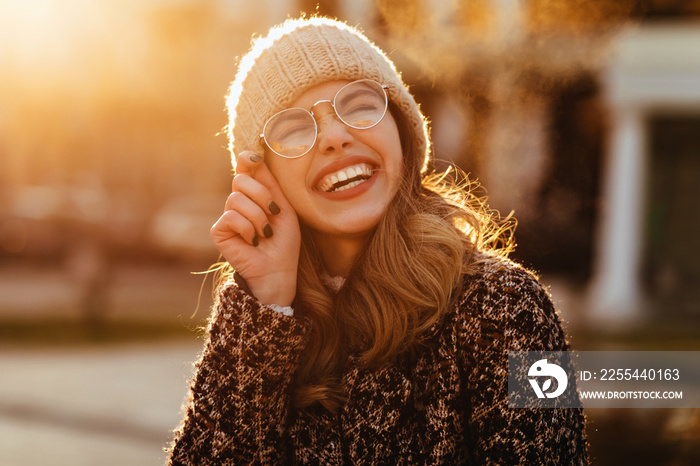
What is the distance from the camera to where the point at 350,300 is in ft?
8.06

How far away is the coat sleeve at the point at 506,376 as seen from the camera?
198cm

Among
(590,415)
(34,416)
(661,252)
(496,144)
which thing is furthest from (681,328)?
(34,416)

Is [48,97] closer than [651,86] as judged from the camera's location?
No

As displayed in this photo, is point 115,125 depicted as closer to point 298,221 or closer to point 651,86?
point 651,86

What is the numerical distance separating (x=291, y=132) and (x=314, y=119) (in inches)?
3.6

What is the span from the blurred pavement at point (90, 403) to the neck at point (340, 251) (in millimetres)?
2422

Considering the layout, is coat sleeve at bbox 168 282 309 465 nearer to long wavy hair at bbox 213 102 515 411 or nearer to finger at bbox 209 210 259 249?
long wavy hair at bbox 213 102 515 411

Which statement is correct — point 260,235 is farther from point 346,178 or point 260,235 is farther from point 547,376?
point 547,376

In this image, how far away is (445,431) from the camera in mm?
2092

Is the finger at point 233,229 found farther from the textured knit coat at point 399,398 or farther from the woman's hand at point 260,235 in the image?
the textured knit coat at point 399,398

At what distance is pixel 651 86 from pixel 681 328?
4.01 m

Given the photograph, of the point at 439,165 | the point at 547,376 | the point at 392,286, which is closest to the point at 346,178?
the point at 392,286

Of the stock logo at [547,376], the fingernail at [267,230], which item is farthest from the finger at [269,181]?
the stock logo at [547,376]

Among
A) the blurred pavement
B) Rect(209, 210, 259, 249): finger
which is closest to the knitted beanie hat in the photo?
Rect(209, 210, 259, 249): finger
